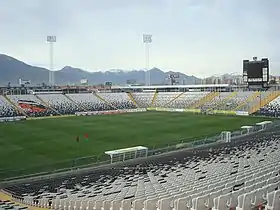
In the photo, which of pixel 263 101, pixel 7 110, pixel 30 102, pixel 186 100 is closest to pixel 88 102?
pixel 30 102

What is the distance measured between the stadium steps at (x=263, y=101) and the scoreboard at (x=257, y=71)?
2807 mm

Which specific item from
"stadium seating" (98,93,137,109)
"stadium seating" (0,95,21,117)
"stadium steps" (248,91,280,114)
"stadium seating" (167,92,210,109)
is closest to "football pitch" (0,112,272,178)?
"stadium seating" (0,95,21,117)

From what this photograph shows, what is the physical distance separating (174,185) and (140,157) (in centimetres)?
1142

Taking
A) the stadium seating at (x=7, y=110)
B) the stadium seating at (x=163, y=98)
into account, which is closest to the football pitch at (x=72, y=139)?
the stadium seating at (x=7, y=110)

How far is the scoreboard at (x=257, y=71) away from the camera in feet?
187

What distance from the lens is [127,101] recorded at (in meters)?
76.4

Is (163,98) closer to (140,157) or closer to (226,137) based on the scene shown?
(226,137)

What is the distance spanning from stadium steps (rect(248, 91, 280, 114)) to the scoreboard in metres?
2.81

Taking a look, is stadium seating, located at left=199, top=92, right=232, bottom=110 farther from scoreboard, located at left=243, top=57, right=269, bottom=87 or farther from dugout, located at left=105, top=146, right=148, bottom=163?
dugout, located at left=105, top=146, right=148, bottom=163

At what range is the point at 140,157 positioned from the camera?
24.1 m

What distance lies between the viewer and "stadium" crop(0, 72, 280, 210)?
9.91 m

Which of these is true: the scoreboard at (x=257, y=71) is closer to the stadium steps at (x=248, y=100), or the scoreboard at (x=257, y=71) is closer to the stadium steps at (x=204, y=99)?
the stadium steps at (x=248, y=100)

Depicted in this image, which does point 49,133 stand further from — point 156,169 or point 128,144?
point 156,169

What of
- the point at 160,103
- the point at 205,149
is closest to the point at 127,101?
the point at 160,103
